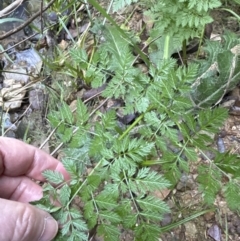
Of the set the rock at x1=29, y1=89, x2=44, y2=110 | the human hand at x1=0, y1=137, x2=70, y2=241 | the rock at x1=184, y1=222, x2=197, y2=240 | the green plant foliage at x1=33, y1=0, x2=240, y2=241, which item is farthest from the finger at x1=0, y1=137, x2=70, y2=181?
the rock at x1=29, y1=89, x2=44, y2=110

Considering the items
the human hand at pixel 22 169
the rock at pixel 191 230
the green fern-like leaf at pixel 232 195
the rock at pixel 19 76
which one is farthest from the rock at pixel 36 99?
the green fern-like leaf at pixel 232 195

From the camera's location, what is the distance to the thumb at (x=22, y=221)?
1586 mm

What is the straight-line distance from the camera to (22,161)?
6.83 ft

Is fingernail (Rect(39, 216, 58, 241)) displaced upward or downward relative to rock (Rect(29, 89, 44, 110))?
upward

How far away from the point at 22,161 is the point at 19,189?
158mm

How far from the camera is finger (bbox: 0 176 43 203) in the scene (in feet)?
6.98

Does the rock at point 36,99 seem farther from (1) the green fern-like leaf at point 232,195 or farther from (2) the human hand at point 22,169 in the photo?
(1) the green fern-like leaf at point 232,195

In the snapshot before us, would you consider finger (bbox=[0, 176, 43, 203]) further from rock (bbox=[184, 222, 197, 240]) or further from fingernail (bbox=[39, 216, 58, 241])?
rock (bbox=[184, 222, 197, 240])

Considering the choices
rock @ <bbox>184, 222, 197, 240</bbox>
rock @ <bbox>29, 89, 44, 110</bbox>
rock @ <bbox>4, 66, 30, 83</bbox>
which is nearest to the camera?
rock @ <bbox>184, 222, 197, 240</bbox>

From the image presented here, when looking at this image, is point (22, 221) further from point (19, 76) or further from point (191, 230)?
point (19, 76)

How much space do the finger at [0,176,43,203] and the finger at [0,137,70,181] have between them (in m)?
0.03

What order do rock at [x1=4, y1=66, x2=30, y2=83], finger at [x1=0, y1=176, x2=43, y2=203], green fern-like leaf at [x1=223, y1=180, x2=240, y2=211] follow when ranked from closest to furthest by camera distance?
green fern-like leaf at [x1=223, y1=180, x2=240, y2=211]
finger at [x1=0, y1=176, x2=43, y2=203]
rock at [x1=4, y1=66, x2=30, y2=83]

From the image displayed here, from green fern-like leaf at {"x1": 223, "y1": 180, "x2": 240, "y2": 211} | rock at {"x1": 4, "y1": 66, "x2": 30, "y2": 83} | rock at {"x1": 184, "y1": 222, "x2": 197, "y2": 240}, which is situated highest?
rock at {"x1": 4, "y1": 66, "x2": 30, "y2": 83}

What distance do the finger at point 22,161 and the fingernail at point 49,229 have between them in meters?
0.40
